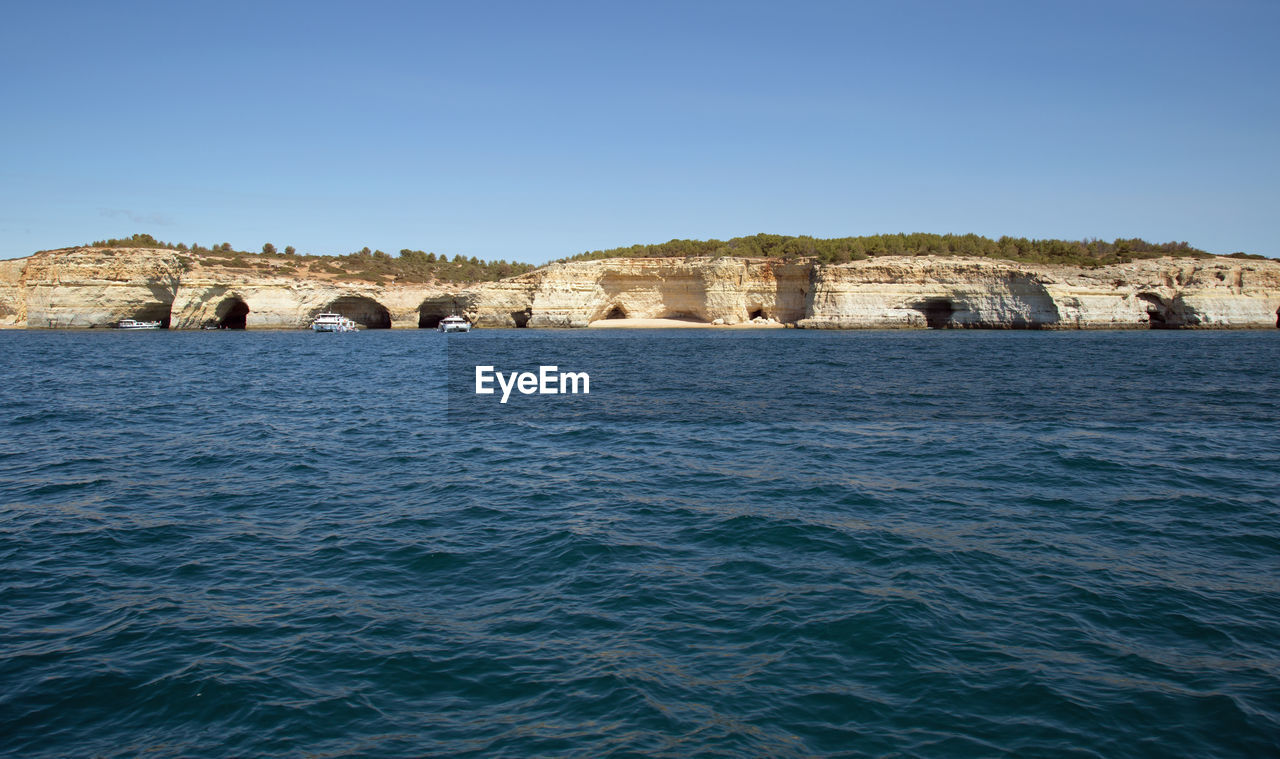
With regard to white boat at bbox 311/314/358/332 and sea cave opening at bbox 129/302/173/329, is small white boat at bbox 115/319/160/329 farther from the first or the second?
white boat at bbox 311/314/358/332

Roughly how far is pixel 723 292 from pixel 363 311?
129 feet

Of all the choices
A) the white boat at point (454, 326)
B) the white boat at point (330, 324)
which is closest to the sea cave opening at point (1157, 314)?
the white boat at point (454, 326)

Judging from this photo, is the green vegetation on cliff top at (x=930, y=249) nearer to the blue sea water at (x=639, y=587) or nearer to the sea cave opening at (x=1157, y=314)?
the sea cave opening at (x=1157, y=314)

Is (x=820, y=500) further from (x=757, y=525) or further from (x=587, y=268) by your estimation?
(x=587, y=268)

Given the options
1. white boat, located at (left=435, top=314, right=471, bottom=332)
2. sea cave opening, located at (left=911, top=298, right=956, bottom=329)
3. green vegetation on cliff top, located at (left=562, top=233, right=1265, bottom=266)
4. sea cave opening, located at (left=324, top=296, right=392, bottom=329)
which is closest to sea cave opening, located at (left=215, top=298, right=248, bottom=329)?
sea cave opening, located at (left=324, top=296, right=392, bottom=329)

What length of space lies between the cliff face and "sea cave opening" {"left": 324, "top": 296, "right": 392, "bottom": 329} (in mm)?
518

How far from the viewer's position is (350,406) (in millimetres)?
20219

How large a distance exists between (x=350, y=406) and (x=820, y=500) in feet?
47.1

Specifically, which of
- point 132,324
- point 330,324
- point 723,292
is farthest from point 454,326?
point 132,324

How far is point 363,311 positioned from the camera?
260 ft

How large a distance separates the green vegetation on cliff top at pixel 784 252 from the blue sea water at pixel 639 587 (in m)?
59.0

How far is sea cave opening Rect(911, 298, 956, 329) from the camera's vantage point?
66500 mm

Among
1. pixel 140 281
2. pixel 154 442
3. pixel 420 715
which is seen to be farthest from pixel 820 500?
pixel 140 281

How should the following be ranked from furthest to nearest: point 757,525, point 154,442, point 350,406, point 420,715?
point 350,406
point 154,442
point 757,525
point 420,715
